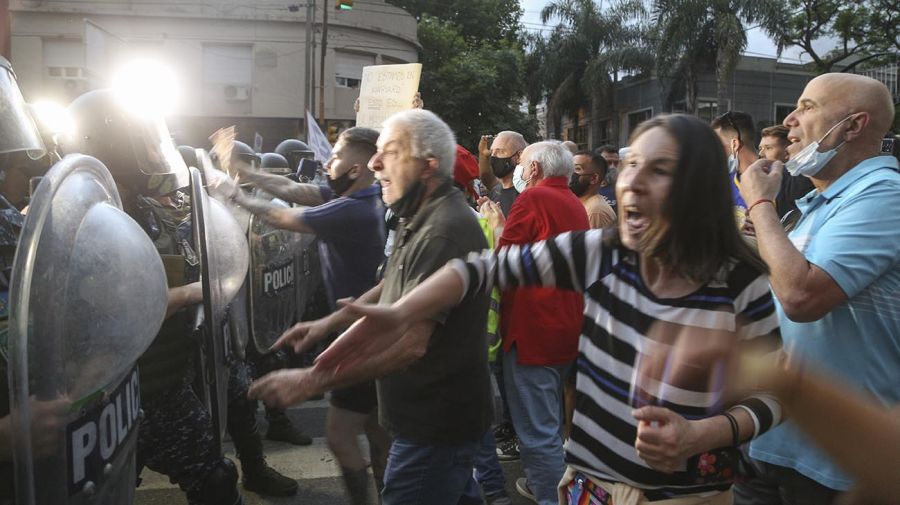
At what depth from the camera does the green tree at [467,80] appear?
30.8m

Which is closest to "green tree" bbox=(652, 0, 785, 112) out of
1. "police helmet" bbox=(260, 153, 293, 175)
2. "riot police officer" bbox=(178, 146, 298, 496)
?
"police helmet" bbox=(260, 153, 293, 175)

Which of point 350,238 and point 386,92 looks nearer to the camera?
point 350,238

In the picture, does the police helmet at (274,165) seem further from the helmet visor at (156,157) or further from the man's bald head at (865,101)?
the man's bald head at (865,101)

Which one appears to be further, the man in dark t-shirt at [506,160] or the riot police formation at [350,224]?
the man in dark t-shirt at [506,160]

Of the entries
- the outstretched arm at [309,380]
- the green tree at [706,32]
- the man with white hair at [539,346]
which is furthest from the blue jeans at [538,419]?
the green tree at [706,32]

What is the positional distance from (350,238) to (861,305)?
230 centimetres

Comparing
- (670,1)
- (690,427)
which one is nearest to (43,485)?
(690,427)

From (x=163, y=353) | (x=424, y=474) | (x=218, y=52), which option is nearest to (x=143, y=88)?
(x=163, y=353)

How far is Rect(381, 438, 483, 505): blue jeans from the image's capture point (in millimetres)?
2494

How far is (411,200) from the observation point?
2.67 metres

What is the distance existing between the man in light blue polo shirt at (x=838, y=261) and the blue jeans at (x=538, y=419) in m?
1.45

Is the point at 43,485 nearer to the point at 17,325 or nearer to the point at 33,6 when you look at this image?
the point at 17,325

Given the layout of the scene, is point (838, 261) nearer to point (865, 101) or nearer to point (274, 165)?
point (865, 101)

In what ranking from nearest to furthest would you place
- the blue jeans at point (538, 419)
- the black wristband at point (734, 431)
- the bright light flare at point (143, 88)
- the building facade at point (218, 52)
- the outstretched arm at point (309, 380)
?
the black wristband at point (734, 431) → the outstretched arm at point (309, 380) → the bright light flare at point (143, 88) → the blue jeans at point (538, 419) → the building facade at point (218, 52)
